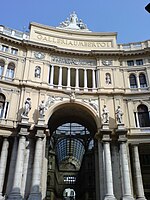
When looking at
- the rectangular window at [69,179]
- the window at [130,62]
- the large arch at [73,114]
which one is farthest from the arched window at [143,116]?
the rectangular window at [69,179]

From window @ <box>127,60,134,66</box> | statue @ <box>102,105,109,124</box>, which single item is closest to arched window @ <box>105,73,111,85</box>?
window @ <box>127,60,134,66</box>

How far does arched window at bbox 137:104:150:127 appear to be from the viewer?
29.2 m

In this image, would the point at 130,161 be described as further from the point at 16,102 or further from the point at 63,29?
the point at 63,29

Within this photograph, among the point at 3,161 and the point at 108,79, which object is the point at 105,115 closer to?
the point at 108,79

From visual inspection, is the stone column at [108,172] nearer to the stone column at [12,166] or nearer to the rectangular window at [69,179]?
the stone column at [12,166]

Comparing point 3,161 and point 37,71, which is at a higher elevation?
point 37,71

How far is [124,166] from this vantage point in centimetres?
2539

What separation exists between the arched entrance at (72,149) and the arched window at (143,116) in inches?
235

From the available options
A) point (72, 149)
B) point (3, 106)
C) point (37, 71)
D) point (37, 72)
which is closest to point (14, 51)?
A: point (37, 71)

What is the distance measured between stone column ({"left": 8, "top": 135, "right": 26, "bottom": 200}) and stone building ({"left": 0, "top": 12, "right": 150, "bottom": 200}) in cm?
9

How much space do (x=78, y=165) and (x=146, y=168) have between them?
3976 cm

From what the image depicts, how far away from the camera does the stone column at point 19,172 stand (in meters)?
22.2

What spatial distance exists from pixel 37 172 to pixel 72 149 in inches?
→ 1462

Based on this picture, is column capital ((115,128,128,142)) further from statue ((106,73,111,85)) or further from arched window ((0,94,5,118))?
arched window ((0,94,5,118))
